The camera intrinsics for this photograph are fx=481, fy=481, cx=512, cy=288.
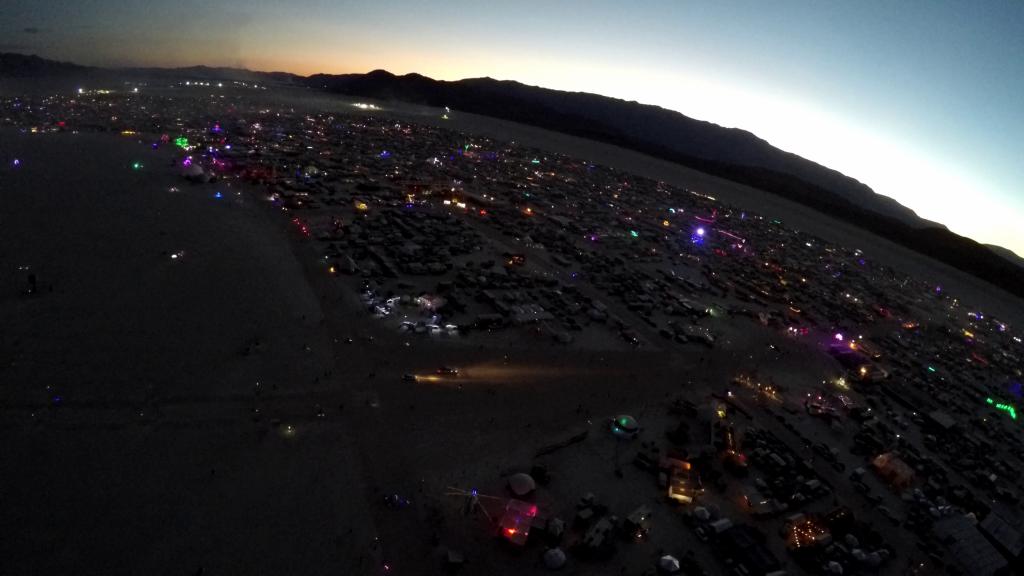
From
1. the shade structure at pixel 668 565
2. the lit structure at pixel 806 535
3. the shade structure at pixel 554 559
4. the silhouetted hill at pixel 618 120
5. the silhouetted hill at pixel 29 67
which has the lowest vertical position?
the shade structure at pixel 554 559

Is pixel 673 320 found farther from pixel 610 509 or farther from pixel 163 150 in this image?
pixel 163 150

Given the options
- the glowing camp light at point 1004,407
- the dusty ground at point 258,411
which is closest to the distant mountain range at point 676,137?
the glowing camp light at point 1004,407

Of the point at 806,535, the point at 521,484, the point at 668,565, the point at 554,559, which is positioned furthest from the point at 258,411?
the point at 806,535

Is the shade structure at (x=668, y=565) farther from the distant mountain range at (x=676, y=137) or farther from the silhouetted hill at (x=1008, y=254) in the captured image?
the silhouetted hill at (x=1008, y=254)

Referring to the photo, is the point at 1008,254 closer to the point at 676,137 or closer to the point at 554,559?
the point at 676,137

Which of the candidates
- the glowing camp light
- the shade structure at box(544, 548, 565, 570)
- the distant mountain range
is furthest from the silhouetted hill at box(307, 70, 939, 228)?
the shade structure at box(544, 548, 565, 570)

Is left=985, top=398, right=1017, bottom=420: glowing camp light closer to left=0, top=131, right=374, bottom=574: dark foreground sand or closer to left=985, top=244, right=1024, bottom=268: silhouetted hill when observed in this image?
left=0, top=131, right=374, bottom=574: dark foreground sand

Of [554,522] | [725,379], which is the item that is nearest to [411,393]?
[554,522]

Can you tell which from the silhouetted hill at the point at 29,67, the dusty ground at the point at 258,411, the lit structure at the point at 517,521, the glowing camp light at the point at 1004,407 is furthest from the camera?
the silhouetted hill at the point at 29,67
